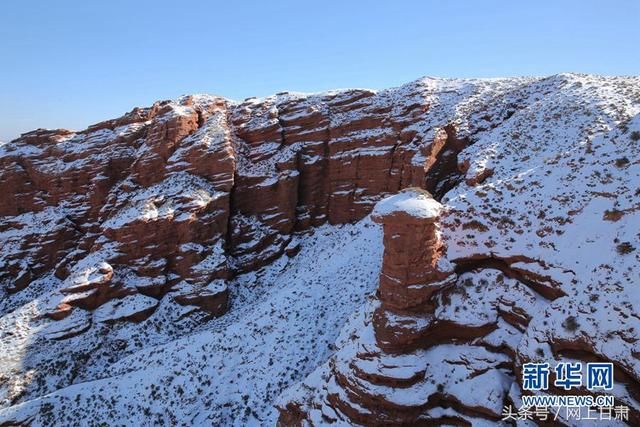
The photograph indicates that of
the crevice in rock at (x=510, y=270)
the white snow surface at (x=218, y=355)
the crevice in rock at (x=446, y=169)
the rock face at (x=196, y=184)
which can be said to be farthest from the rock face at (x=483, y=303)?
the rock face at (x=196, y=184)

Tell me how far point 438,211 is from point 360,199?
90.3ft

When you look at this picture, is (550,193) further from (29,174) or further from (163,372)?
(29,174)

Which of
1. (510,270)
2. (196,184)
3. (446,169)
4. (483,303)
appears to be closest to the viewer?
(483,303)

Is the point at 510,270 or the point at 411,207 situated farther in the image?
the point at 510,270

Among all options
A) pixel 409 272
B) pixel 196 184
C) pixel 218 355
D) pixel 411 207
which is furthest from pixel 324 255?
pixel 411 207

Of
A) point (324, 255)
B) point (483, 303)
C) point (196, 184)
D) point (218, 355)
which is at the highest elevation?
point (196, 184)

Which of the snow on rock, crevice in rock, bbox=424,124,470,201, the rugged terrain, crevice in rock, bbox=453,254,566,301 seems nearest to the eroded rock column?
the snow on rock

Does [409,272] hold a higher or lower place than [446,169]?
lower

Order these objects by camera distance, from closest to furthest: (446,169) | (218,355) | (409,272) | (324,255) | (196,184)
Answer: (409,272)
(218,355)
(446,169)
(324,255)
(196,184)

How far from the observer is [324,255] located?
1502 inches

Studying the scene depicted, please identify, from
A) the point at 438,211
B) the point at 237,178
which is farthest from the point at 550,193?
the point at 237,178

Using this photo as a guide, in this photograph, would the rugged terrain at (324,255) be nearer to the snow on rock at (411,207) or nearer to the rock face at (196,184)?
the snow on rock at (411,207)

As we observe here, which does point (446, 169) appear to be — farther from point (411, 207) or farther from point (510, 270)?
point (411, 207)

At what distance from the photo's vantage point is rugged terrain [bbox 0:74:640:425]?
16.3 m
